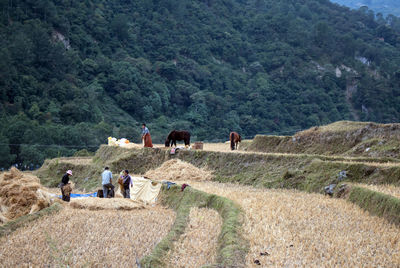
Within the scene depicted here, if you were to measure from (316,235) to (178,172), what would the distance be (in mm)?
11970

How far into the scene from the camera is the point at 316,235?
934 cm

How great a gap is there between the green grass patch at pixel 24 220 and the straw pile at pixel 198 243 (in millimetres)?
4263

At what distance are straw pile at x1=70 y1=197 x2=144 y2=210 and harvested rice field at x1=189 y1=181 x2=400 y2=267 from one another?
3551 mm

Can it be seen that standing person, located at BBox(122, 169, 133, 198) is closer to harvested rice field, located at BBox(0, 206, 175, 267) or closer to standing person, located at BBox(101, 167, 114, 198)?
standing person, located at BBox(101, 167, 114, 198)

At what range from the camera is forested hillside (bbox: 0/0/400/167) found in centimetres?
5484

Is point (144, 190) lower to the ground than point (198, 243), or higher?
lower

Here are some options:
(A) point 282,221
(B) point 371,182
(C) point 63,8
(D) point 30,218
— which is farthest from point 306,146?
(C) point 63,8

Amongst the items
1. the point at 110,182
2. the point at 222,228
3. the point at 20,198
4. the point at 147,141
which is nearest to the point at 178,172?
the point at 110,182

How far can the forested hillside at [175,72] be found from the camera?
54844 millimetres

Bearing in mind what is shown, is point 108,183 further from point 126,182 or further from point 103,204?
point 103,204

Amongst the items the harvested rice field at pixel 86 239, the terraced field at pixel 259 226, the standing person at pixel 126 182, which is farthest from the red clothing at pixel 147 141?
the harvested rice field at pixel 86 239

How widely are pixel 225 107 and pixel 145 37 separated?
2258 centimetres

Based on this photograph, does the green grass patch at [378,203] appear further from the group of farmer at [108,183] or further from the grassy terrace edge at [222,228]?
the group of farmer at [108,183]

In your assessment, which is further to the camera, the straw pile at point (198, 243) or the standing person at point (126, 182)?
the standing person at point (126, 182)
